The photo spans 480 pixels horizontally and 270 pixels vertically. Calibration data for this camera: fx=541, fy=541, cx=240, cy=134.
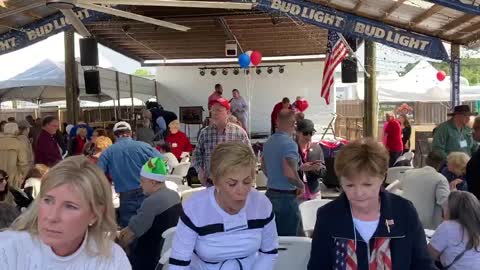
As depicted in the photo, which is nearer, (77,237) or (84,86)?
(77,237)

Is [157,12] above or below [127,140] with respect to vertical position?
above

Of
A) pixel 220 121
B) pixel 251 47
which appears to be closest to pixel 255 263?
pixel 220 121

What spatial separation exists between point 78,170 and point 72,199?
85mm

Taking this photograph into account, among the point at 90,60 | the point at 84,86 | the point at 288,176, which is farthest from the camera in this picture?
the point at 84,86

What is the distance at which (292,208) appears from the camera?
4.07 meters

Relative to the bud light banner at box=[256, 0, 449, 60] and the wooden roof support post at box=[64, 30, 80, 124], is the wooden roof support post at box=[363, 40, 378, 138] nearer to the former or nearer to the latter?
the bud light banner at box=[256, 0, 449, 60]

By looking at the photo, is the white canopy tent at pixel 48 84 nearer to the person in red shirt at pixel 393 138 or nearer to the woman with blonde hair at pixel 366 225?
the person in red shirt at pixel 393 138

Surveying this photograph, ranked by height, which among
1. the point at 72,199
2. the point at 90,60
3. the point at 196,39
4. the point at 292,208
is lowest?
the point at 292,208

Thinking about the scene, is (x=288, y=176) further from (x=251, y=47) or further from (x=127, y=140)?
(x=251, y=47)

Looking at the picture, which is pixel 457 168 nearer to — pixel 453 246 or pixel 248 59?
pixel 453 246

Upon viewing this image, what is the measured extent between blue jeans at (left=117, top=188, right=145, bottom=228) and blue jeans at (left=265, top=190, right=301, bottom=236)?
44.2 inches

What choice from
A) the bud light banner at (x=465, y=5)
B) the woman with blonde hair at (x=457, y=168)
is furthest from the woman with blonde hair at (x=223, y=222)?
the bud light banner at (x=465, y=5)

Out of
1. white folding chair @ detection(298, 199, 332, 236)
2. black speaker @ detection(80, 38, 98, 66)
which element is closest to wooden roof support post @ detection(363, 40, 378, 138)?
black speaker @ detection(80, 38, 98, 66)

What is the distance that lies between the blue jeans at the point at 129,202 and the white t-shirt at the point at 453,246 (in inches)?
92.5
